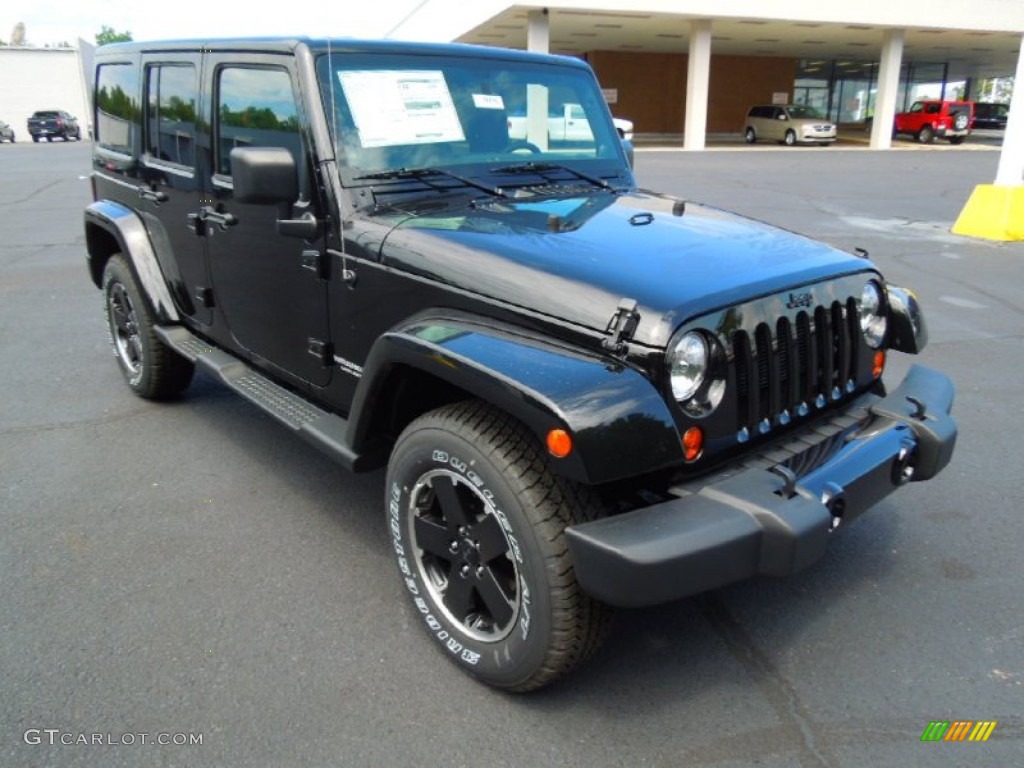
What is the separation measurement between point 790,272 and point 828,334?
269mm

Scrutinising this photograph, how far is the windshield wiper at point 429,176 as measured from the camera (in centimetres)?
315

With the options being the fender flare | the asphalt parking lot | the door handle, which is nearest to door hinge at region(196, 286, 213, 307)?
the fender flare

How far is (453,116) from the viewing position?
3369 mm

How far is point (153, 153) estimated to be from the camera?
14.5ft

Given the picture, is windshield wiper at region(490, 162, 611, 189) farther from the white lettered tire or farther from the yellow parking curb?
the yellow parking curb

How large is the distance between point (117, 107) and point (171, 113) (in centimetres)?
96

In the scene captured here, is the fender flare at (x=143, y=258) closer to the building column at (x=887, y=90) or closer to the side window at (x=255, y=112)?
the side window at (x=255, y=112)

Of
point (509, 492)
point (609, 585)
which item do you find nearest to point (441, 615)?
point (509, 492)

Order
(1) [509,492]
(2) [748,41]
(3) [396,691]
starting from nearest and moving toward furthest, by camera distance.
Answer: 1. (1) [509,492]
2. (3) [396,691]
3. (2) [748,41]

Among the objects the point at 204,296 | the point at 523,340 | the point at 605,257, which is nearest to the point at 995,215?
the point at 605,257

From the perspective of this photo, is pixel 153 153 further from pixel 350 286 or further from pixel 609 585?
pixel 609 585

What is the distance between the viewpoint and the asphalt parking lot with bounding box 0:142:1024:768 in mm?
2363

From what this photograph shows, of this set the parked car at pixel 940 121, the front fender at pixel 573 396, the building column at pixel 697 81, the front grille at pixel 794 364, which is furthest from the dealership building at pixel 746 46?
the front fender at pixel 573 396

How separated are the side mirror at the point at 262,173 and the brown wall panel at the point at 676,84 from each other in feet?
128
